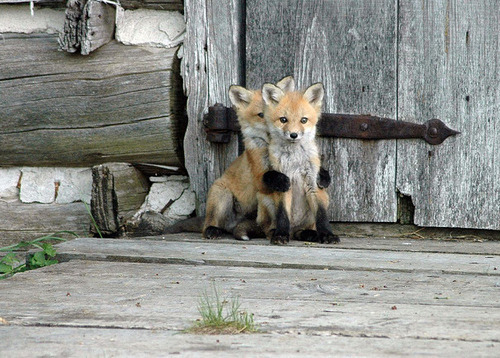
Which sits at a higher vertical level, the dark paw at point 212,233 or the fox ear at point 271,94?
the fox ear at point 271,94

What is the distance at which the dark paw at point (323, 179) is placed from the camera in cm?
457

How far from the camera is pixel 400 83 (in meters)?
4.60

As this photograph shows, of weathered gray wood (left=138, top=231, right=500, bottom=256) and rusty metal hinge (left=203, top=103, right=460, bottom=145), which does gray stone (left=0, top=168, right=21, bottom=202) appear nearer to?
weathered gray wood (left=138, top=231, right=500, bottom=256)

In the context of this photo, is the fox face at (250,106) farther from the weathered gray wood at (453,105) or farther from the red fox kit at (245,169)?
the weathered gray wood at (453,105)

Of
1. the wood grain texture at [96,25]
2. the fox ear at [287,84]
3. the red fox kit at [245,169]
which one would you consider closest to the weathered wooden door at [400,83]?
the fox ear at [287,84]

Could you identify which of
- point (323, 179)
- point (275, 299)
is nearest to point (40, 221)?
point (323, 179)

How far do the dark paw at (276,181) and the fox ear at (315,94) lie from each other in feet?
1.75

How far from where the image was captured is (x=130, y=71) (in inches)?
188

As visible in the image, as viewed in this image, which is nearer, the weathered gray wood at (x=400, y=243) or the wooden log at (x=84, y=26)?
the weathered gray wood at (x=400, y=243)

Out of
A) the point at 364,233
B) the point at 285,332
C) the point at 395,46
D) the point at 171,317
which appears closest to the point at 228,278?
the point at 171,317

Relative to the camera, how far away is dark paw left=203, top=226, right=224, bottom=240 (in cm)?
456

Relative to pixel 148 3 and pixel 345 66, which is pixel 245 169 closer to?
pixel 345 66

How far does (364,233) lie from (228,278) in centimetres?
193

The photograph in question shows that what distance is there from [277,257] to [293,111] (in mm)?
1301
